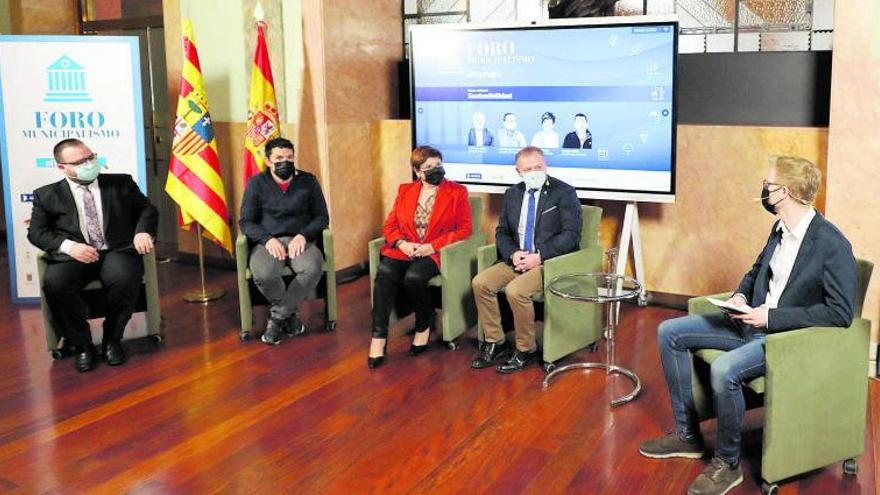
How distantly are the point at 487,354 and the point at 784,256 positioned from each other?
5.89ft

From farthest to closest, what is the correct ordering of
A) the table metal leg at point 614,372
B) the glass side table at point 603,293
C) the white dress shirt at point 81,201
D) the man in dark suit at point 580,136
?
the man in dark suit at point 580,136
the white dress shirt at point 81,201
the table metal leg at point 614,372
the glass side table at point 603,293

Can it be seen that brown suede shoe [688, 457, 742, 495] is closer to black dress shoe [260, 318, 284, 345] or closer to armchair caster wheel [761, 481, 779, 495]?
armchair caster wheel [761, 481, 779, 495]

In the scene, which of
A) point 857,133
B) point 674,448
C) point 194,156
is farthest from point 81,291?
point 857,133

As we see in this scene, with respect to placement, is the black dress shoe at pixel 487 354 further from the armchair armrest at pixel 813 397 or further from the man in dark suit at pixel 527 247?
the armchair armrest at pixel 813 397

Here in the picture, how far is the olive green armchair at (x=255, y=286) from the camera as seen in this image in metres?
5.19

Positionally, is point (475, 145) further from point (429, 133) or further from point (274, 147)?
point (274, 147)

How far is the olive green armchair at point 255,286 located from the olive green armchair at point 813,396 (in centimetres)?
266

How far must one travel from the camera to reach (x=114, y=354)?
15.8 ft

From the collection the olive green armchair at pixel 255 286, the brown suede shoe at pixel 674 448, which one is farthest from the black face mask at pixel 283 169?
the brown suede shoe at pixel 674 448

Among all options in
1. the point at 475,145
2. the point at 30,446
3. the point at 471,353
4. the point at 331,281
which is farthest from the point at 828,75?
the point at 30,446

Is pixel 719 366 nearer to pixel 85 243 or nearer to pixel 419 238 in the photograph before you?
pixel 419 238

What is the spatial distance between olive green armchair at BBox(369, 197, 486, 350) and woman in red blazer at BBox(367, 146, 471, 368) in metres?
0.06

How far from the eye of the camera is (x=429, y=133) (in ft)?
19.8

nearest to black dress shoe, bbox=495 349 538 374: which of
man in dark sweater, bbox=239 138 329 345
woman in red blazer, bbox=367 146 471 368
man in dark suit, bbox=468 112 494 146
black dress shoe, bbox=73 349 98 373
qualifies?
woman in red blazer, bbox=367 146 471 368
